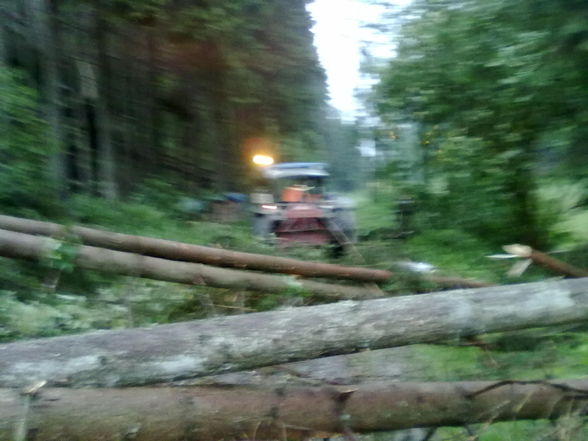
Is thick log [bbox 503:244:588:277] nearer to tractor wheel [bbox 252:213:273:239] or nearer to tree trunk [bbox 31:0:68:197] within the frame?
tractor wheel [bbox 252:213:273:239]

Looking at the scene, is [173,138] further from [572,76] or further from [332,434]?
[332,434]

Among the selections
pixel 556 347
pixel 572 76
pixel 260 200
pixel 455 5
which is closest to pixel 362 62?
pixel 455 5

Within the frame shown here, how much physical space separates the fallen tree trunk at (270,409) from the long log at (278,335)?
0.10 m

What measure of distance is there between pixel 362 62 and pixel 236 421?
766 cm

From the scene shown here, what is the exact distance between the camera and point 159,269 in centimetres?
622

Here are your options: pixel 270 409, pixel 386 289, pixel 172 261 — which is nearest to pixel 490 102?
pixel 386 289

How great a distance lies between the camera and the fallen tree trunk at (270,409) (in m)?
2.89

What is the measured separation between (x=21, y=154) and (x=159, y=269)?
3045 mm

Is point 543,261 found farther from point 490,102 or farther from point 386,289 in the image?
point 490,102

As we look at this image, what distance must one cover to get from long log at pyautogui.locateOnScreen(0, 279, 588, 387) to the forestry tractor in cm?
558

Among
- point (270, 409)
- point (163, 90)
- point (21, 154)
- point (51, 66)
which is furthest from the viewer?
point (163, 90)

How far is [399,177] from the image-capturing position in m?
11.0

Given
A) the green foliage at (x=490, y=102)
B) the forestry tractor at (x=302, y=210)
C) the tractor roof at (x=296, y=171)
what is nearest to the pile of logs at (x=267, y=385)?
the green foliage at (x=490, y=102)

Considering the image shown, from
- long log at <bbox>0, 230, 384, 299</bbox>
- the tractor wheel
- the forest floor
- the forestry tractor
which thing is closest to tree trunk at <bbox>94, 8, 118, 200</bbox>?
the forestry tractor
